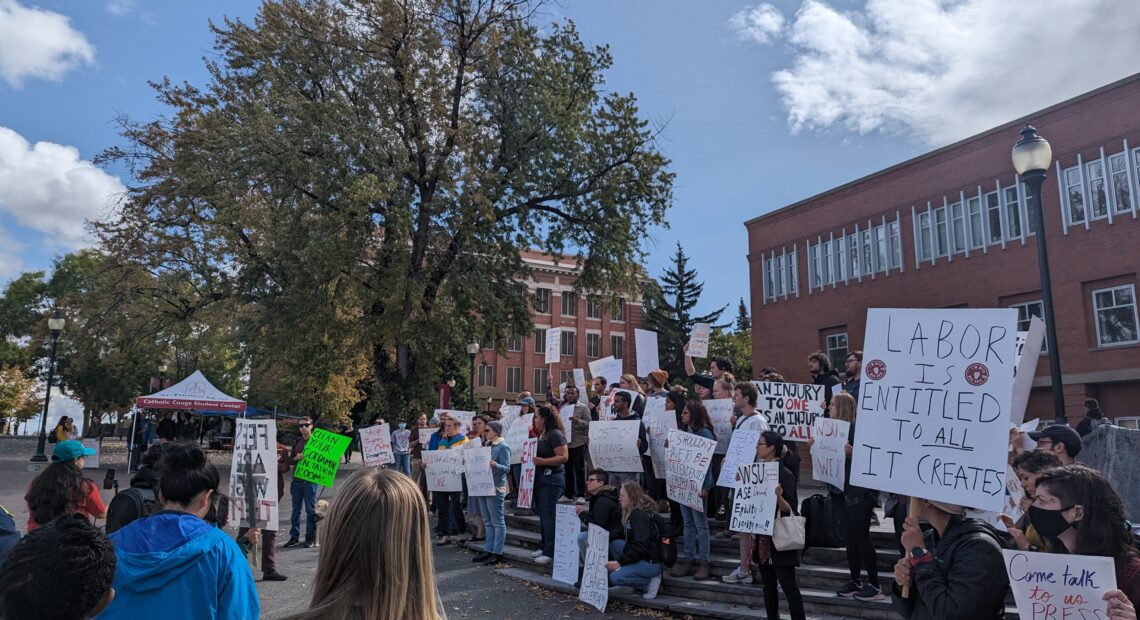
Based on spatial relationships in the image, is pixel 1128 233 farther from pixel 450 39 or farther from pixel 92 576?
pixel 92 576

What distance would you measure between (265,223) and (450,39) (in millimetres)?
9164

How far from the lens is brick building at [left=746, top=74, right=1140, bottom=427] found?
87.0 ft

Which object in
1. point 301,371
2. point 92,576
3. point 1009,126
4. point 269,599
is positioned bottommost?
point 269,599

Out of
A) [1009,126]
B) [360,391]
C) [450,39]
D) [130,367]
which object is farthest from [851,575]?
[130,367]

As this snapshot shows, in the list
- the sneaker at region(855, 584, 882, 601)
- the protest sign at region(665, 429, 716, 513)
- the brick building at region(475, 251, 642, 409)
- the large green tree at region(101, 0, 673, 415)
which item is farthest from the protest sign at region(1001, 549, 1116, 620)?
the brick building at region(475, 251, 642, 409)

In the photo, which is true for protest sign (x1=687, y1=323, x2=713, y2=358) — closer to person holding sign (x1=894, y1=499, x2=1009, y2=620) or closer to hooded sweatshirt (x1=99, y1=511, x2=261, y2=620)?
person holding sign (x1=894, y1=499, x2=1009, y2=620)

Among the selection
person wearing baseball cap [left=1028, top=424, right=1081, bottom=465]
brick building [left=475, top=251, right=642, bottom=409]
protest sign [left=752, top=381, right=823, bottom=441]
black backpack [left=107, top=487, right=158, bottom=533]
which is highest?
brick building [left=475, top=251, right=642, bottom=409]

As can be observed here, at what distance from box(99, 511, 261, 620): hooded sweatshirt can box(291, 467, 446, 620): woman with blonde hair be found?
117 cm

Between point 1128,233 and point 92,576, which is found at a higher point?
point 1128,233

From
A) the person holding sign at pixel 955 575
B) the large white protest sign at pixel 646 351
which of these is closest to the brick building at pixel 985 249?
the large white protest sign at pixel 646 351

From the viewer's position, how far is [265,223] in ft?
86.4

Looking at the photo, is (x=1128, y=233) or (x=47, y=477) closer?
(x=47, y=477)

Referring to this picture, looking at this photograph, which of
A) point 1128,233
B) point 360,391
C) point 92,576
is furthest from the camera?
point 360,391

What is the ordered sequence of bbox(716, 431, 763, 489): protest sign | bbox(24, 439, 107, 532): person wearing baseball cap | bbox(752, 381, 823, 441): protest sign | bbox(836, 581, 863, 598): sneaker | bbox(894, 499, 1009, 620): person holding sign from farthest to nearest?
bbox(752, 381, 823, 441): protest sign → bbox(716, 431, 763, 489): protest sign → bbox(836, 581, 863, 598): sneaker → bbox(24, 439, 107, 532): person wearing baseball cap → bbox(894, 499, 1009, 620): person holding sign
